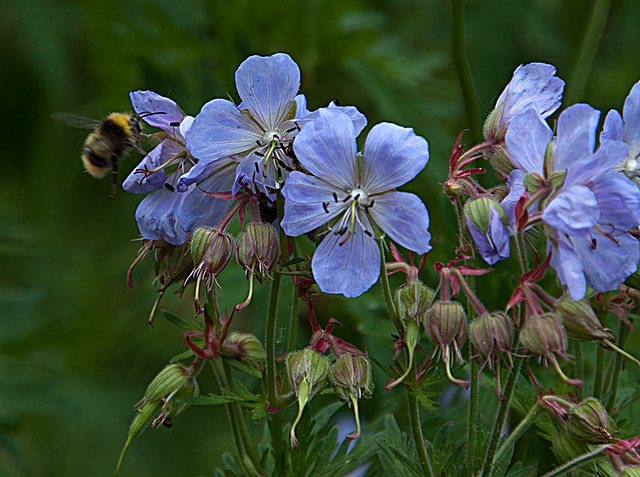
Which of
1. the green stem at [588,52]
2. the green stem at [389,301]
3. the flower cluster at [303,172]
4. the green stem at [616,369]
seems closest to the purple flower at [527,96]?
the flower cluster at [303,172]

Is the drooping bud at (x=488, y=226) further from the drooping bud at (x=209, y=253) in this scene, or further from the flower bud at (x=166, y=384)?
the flower bud at (x=166, y=384)

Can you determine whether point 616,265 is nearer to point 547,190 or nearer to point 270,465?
point 547,190

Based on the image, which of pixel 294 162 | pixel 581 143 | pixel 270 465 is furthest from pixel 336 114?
pixel 270 465

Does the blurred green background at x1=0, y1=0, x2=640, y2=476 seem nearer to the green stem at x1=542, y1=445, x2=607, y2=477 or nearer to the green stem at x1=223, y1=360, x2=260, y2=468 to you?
the green stem at x1=223, y1=360, x2=260, y2=468

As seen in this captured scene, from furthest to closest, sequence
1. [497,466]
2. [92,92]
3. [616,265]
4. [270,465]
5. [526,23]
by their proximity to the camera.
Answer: [92,92] < [526,23] < [270,465] < [497,466] < [616,265]

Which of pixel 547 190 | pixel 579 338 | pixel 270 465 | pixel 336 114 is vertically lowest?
pixel 270 465

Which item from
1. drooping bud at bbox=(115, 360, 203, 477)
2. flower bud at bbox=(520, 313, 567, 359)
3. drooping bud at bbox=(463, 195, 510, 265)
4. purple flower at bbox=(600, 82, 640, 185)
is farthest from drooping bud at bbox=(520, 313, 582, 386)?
drooping bud at bbox=(115, 360, 203, 477)

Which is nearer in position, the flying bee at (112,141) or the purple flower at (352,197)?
the purple flower at (352,197)
